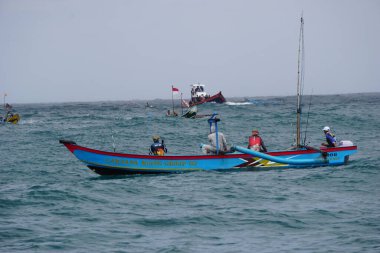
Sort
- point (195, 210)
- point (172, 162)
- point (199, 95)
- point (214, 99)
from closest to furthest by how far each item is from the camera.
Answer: point (195, 210) → point (172, 162) → point (199, 95) → point (214, 99)

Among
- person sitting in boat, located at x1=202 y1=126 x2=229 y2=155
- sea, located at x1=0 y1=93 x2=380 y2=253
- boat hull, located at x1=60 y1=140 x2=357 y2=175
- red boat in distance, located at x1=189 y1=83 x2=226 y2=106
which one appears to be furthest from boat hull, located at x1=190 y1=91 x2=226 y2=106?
person sitting in boat, located at x1=202 y1=126 x2=229 y2=155

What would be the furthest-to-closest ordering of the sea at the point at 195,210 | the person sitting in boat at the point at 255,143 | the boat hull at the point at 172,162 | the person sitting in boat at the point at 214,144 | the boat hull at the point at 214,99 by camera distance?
the boat hull at the point at 214,99, the person sitting in boat at the point at 255,143, the person sitting in boat at the point at 214,144, the boat hull at the point at 172,162, the sea at the point at 195,210

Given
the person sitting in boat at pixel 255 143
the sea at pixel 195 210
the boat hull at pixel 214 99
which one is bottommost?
the sea at pixel 195 210

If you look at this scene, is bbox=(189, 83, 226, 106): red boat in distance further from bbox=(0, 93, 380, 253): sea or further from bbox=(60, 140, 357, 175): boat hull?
bbox=(60, 140, 357, 175): boat hull

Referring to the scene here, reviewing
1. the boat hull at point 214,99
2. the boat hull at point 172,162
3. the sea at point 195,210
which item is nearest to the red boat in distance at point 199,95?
the boat hull at point 214,99

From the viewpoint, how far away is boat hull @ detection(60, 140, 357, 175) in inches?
639

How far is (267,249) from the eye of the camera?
8781 mm

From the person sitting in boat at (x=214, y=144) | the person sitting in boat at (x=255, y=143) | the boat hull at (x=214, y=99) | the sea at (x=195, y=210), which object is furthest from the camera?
the boat hull at (x=214, y=99)

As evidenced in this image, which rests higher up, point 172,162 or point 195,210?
point 172,162

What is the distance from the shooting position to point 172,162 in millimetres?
16516

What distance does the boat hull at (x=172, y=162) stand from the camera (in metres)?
16.2

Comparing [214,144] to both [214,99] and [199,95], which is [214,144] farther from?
[214,99]

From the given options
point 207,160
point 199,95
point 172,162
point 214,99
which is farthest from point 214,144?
point 214,99

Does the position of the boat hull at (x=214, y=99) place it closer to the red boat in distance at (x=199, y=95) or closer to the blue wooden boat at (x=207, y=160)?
the red boat in distance at (x=199, y=95)
